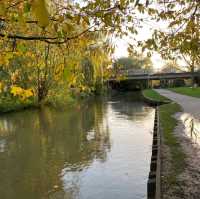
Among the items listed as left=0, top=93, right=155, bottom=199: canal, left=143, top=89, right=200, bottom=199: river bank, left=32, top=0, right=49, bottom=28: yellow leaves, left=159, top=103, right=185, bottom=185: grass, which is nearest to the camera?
left=32, top=0, right=49, bottom=28: yellow leaves

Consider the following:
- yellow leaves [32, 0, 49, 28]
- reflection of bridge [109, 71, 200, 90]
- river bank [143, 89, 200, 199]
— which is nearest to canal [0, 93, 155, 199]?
river bank [143, 89, 200, 199]

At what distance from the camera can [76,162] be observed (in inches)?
440

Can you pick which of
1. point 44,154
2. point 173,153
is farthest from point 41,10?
point 44,154

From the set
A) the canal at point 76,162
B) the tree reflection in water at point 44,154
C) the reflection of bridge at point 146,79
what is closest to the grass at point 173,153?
the canal at point 76,162

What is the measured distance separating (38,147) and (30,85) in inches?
765

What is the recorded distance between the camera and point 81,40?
4.41m

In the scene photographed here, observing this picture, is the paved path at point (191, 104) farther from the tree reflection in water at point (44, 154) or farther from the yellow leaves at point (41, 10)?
the yellow leaves at point (41, 10)

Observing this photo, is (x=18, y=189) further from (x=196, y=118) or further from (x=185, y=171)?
(x=196, y=118)

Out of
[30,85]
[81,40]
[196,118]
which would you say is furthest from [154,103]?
[81,40]

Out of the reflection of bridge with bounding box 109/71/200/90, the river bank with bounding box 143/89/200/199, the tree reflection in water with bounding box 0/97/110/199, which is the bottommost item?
the tree reflection in water with bounding box 0/97/110/199

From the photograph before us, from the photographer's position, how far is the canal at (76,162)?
8406 mm

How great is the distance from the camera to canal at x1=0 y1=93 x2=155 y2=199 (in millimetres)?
8406

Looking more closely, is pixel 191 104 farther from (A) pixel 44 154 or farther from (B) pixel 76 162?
(B) pixel 76 162

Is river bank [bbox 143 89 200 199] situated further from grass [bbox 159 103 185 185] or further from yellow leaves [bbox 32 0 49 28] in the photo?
yellow leaves [bbox 32 0 49 28]
